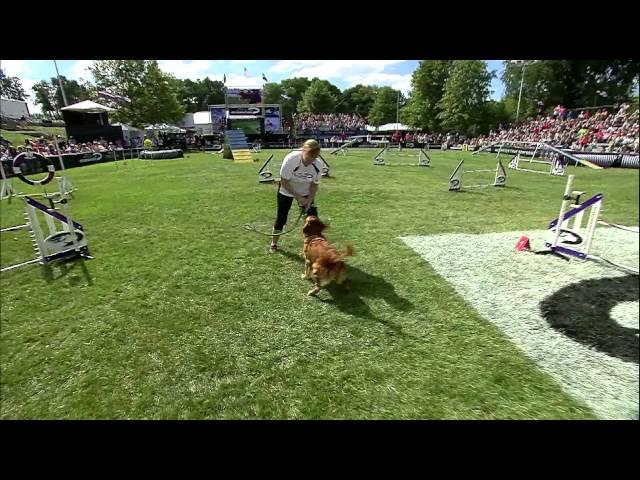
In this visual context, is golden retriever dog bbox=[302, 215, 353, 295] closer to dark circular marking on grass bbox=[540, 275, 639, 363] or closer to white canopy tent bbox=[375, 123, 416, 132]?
dark circular marking on grass bbox=[540, 275, 639, 363]

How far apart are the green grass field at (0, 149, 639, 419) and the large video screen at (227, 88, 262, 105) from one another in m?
47.3

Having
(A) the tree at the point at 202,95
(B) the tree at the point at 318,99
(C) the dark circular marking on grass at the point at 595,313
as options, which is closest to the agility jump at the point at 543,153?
(C) the dark circular marking on grass at the point at 595,313

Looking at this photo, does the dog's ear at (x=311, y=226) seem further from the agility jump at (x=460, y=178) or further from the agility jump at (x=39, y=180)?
the agility jump at (x=460, y=178)

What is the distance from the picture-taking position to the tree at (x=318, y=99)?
139ft

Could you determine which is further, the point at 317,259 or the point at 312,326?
the point at 317,259

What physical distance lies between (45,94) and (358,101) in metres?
56.8

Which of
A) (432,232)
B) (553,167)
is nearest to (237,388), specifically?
(432,232)

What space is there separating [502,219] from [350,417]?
6.78 meters

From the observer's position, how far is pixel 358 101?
5472 cm

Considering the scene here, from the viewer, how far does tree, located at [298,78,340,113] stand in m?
42.4

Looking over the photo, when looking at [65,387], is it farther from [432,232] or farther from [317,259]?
[432,232]

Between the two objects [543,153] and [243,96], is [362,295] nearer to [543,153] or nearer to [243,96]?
[543,153]
